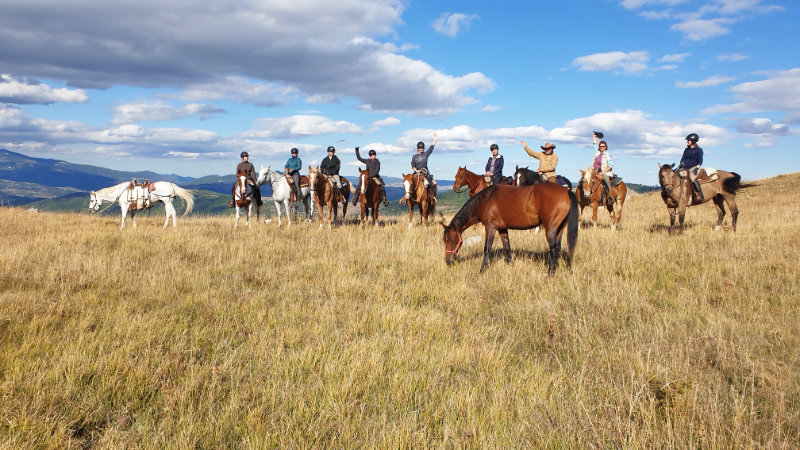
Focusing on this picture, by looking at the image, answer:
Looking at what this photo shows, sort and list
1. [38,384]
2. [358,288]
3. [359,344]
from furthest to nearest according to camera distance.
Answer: [358,288] → [359,344] → [38,384]

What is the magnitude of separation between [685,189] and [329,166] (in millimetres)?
13775

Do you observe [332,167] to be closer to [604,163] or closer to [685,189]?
[604,163]

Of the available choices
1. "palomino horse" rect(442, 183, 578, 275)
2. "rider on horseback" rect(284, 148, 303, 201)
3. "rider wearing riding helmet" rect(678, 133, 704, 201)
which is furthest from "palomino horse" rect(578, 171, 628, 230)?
"rider on horseback" rect(284, 148, 303, 201)

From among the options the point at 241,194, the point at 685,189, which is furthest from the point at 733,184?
the point at 241,194

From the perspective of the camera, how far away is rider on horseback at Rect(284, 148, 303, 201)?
1800 centimetres

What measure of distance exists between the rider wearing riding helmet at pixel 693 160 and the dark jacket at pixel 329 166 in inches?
528

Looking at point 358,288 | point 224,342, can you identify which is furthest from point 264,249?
point 224,342

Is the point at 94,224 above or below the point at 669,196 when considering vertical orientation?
below

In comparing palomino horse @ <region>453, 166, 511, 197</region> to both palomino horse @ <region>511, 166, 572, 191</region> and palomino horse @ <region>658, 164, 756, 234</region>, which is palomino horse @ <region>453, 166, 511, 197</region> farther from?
palomino horse @ <region>658, 164, 756, 234</region>

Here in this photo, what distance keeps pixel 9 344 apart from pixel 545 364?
586 cm

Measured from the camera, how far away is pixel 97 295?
6477 mm

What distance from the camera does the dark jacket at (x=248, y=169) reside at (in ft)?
56.6

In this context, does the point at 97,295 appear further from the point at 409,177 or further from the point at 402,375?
the point at 409,177

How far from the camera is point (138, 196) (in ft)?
54.5
